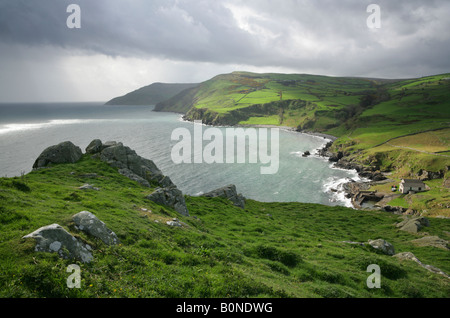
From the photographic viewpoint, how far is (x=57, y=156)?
3856 cm

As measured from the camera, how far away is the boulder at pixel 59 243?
1049 cm

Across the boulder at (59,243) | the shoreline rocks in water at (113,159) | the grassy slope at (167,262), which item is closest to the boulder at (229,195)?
the shoreline rocks in water at (113,159)

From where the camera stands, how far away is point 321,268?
58.5 feet

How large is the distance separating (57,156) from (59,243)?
3435cm

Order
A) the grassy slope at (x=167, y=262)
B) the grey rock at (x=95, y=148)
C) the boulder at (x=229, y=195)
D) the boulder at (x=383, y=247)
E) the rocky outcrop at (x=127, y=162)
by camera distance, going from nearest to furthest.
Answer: the grassy slope at (x=167, y=262)
the boulder at (x=383, y=247)
the rocky outcrop at (x=127, y=162)
the grey rock at (x=95, y=148)
the boulder at (x=229, y=195)

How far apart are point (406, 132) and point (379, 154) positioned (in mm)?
41892

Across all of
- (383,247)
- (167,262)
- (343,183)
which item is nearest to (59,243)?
(167,262)

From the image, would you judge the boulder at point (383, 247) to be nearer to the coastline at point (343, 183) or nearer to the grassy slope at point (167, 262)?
the grassy slope at point (167, 262)

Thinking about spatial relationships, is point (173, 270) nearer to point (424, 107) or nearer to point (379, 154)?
point (379, 154)

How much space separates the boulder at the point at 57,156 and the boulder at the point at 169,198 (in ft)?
64.6
